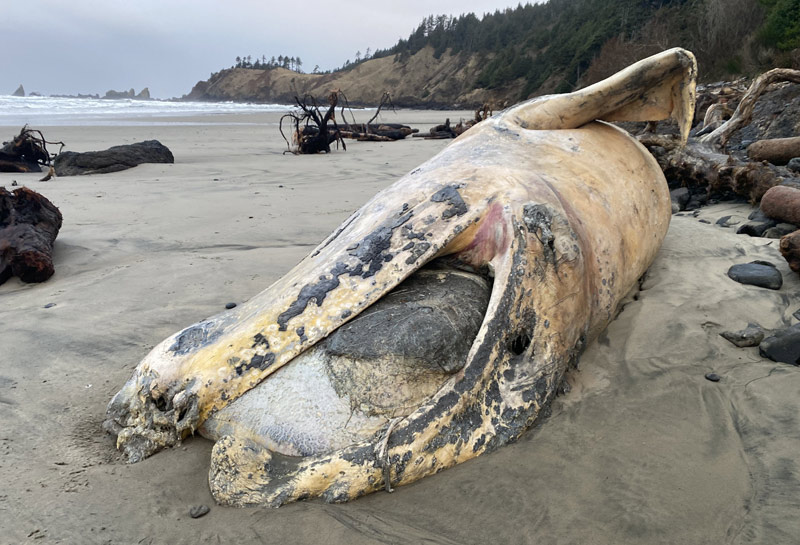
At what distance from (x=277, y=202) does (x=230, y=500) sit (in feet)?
14.8

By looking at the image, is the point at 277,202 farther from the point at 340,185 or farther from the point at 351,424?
the point at 351,424

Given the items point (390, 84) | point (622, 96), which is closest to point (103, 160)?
point (622, 96)

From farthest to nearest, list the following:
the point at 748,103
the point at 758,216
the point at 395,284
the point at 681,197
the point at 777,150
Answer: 1. the point at 748,103
2. the point at 777,150
3. the point at 681,197
4. the point at 758,216
5. the point at 395,284

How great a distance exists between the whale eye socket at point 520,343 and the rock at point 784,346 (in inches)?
47.2

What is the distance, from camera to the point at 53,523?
63.2 inches

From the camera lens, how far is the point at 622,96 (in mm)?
3326

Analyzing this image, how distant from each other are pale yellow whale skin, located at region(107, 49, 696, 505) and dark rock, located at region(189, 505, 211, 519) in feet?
0.15

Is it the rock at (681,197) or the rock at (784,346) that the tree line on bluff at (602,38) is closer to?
the rock at (681,197)

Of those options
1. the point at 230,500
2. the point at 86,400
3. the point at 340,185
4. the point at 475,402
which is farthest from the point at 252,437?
the point at 340,185

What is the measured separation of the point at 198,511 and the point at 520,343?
3.77 feet

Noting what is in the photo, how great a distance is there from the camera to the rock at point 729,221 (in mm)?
4326

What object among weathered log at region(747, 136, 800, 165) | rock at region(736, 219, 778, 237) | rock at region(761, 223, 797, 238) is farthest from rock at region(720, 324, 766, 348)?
weathered log at region(747, 136, 800, 165)

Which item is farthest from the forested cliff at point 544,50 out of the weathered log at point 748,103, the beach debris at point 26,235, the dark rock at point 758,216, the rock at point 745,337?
the beach debris at point 26,235

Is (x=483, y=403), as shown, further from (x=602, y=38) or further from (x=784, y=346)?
(x=602, y=38)
